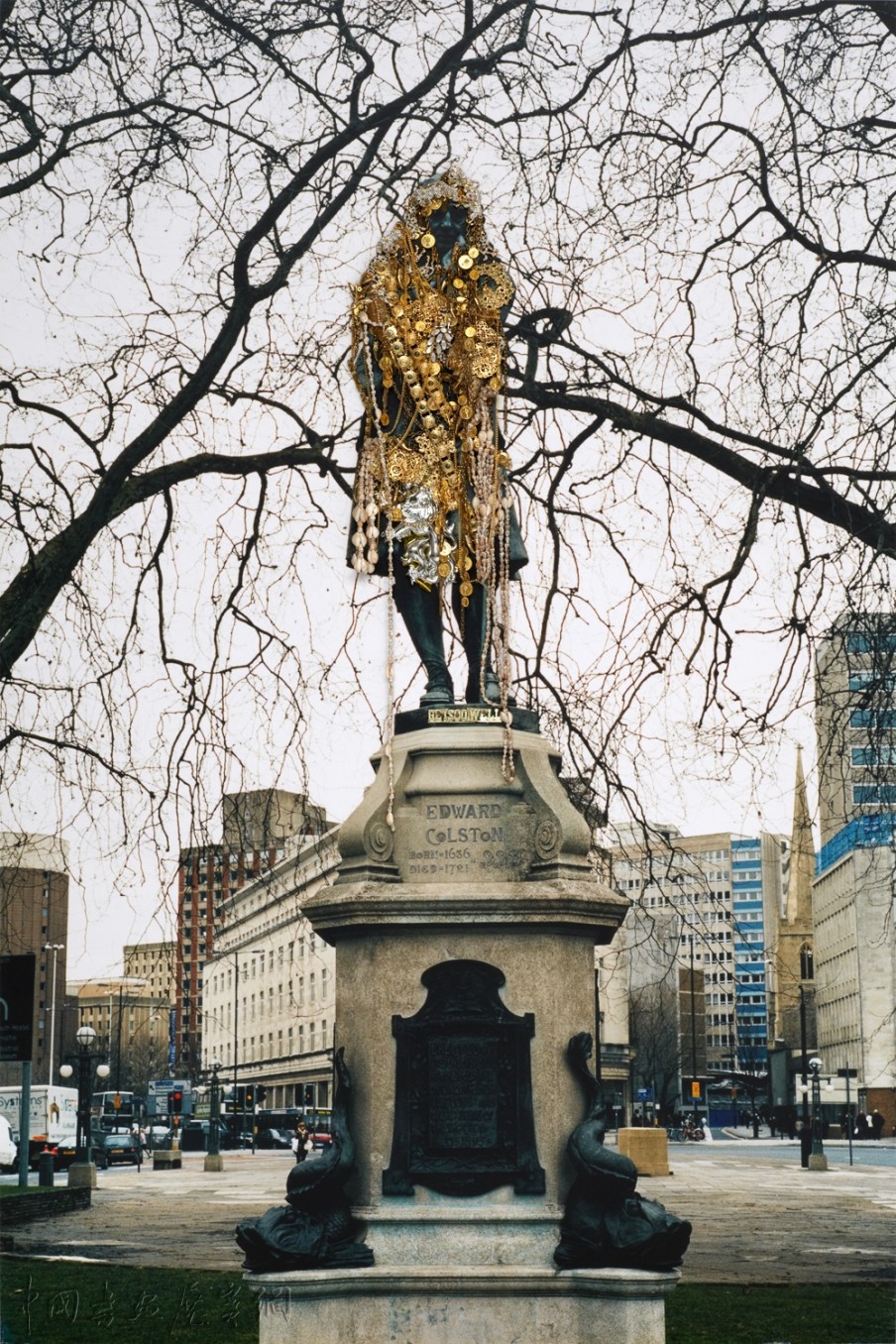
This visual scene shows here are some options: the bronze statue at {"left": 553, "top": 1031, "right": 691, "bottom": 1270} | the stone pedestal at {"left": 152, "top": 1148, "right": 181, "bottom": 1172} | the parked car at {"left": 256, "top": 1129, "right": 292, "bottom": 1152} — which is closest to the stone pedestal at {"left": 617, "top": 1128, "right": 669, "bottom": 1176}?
the stone pedestal at {"left": 152, "top": 1148, "right": 181, "bottom": 1172}

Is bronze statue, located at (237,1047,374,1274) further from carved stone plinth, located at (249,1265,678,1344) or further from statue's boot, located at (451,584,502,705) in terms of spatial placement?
statue's boot, located at (451,584,502,705)

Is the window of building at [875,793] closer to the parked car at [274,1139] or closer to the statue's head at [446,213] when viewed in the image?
the statue's head at [446,213]

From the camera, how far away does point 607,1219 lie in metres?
9.11

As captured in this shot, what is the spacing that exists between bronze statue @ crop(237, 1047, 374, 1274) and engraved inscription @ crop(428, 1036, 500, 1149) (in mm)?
513

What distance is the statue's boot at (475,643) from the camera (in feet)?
34.4

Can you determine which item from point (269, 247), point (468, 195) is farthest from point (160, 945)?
point (468, 195)

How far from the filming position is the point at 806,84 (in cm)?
1171

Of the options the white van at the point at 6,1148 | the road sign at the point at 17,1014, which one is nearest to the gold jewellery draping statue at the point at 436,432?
the road sign at the point at 17,1014

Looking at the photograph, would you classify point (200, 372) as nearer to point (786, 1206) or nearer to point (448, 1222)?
point (448, 1222)

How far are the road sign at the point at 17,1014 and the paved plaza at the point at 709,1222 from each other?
2289 millimetres

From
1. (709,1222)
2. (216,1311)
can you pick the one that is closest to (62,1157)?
(709,1222)

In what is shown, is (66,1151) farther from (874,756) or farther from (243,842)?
(874,756)

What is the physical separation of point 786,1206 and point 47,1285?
51.1ft

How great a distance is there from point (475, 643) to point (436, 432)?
127cm
